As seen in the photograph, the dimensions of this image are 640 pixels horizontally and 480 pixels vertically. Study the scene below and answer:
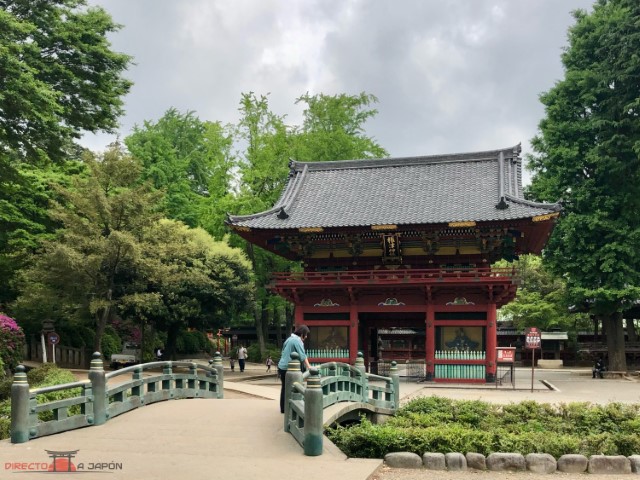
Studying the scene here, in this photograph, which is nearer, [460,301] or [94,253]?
[94,253]

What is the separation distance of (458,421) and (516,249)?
16.4 meters

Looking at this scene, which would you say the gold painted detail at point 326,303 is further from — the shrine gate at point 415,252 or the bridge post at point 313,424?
the bridge post at point 313,424

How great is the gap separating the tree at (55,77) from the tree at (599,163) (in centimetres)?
2441

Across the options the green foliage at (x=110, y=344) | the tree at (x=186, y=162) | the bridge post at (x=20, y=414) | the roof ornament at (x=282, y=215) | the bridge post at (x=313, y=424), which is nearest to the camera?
the bridge post at (x=313, y=424)

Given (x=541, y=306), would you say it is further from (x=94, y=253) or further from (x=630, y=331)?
(x=94, y=253)

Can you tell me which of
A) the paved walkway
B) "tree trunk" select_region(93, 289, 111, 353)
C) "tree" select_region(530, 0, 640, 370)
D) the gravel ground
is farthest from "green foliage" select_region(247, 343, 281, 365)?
the gravel ground

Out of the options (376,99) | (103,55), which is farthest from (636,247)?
(103,55)

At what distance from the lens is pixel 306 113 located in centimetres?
4278

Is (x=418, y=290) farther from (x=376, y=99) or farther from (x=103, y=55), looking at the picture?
(x=376, y=99)

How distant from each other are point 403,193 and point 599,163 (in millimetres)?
11363

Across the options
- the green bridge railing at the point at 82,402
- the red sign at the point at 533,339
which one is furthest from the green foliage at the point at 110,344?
the red sign at the point at 533,339

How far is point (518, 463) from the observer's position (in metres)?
10.2

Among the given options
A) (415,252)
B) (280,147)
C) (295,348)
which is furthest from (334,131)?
(295,348)

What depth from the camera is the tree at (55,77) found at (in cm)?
1845
